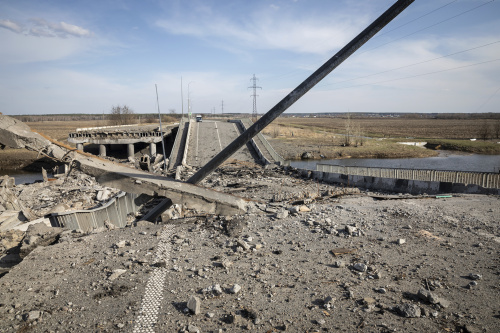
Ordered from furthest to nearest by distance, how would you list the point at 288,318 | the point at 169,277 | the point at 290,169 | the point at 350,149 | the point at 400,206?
1. the point at 350,149
2. the point at 290,169
3. the point at 400,206
4. the point at 169,277
5. the point at 288,318

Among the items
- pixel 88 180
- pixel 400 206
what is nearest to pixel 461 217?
pixel 400 206

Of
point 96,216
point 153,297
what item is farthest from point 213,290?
point 96,216

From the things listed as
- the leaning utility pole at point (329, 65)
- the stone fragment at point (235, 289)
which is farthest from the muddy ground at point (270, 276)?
the leaning utility pole at point (329, 65)

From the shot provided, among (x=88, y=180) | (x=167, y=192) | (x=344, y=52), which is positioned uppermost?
(x=344, y=52)

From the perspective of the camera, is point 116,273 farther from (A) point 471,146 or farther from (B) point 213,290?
(A) point 471,146

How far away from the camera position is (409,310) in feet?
14.0

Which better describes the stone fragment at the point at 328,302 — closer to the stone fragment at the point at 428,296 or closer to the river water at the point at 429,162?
the stone fragment at the point at 428,296

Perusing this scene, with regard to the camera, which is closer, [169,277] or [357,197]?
[169,277]

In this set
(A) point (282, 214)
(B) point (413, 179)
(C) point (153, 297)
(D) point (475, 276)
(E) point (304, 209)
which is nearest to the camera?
(C) point (153, 297)

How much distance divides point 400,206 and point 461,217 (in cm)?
163

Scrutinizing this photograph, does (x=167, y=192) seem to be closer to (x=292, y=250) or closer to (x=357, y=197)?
(x=292, y=250)

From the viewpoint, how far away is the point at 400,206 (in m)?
9.42

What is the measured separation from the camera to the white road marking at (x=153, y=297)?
4254 millimetres

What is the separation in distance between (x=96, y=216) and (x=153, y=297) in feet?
23.2
